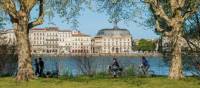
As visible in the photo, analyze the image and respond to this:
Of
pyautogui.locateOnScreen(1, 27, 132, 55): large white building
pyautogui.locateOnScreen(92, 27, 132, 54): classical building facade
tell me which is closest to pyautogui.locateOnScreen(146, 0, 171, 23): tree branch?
pyautogui.locateOnScreen(1, 27, 132, 55): large white building

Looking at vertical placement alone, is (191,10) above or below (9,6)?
below

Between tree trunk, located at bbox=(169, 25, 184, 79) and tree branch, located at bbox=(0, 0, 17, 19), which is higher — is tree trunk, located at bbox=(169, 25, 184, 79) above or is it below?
below

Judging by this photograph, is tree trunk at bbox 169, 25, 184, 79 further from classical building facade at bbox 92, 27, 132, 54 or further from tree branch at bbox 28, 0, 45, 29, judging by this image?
classical building facade at bbox 92, 27, 132, 54

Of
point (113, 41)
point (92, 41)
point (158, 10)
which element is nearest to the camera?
point (158, 10)

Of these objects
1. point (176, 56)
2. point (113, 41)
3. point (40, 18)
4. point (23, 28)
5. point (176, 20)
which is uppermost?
point (113, 41)

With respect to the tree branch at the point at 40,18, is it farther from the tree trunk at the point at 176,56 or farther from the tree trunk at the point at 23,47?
the tree trunk at the point at 176,56

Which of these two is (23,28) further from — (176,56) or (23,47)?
(176,56)

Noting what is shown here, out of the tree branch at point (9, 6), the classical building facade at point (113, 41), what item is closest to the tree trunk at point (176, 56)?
the tree branch at point (9, 6)

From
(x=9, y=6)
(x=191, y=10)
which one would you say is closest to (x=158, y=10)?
(x=191, y=10)

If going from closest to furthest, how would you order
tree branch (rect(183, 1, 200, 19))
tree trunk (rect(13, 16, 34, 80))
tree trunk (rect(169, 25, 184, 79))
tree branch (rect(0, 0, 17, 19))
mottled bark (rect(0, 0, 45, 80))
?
tree branch (rect(0, 0, 17, 19)) → mottled bark (rect(0, 0, 45, 80)) → tree trunk (rect(13, 16, 34, 80)) → tree branch (rect(183, 1, 200, 19)) → tree trunk (rect(169, 25, 184, 79))

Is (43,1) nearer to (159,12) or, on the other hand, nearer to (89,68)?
(159,12)

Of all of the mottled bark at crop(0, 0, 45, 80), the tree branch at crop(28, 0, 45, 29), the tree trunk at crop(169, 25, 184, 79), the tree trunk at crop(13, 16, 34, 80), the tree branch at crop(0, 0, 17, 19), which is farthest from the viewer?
the tree trunk at crop(169, 25, 184, 79)

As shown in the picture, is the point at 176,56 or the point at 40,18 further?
the point at 176,56

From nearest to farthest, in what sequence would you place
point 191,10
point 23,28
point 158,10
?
point 23,28 < point 158,10 < point 191,10
